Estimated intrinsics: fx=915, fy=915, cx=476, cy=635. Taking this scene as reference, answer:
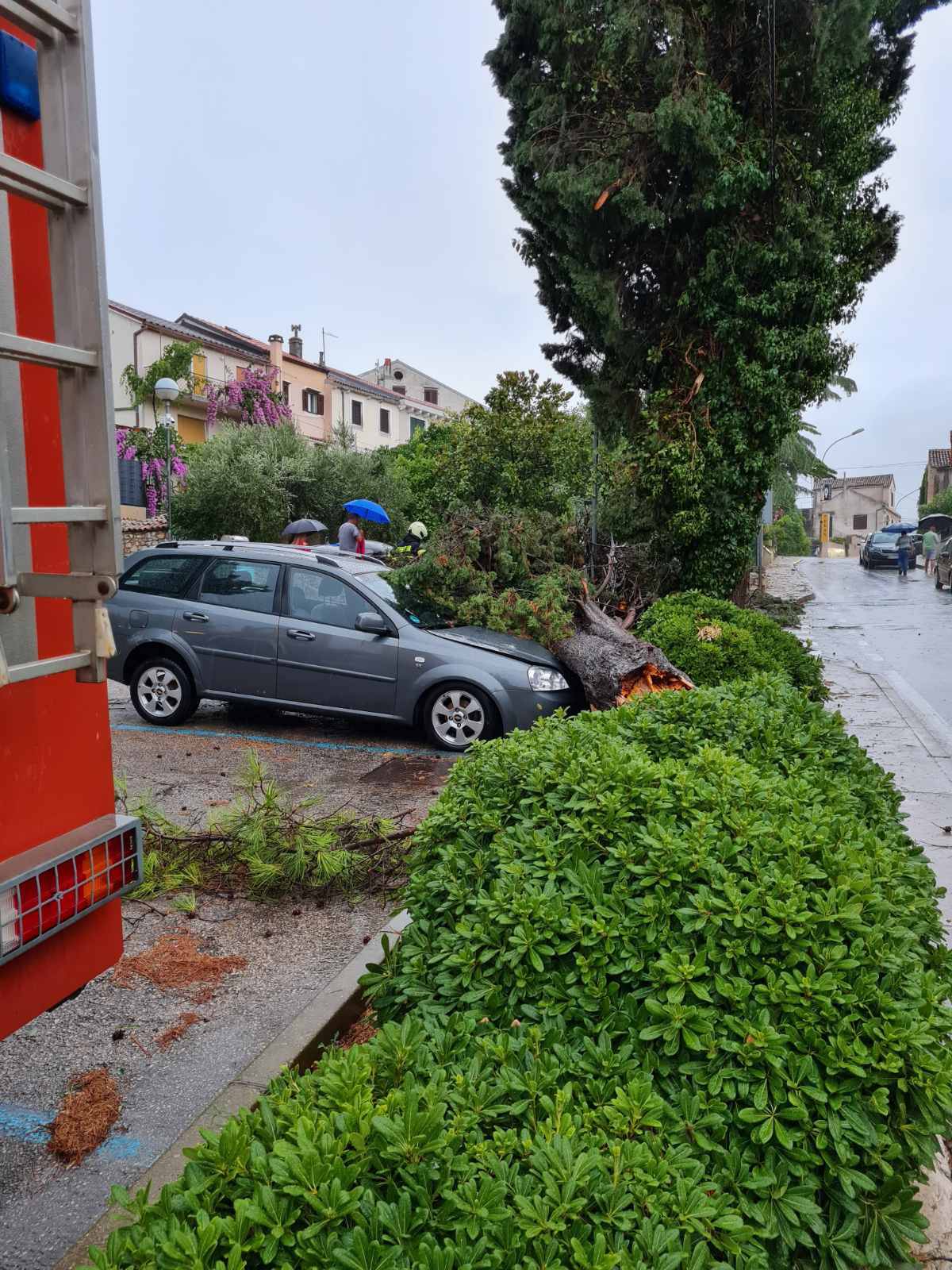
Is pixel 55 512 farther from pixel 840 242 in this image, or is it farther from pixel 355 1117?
pixel 840 242

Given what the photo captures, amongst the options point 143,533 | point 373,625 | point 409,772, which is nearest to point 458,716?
point 409,772

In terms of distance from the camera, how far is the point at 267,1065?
3.03 metres

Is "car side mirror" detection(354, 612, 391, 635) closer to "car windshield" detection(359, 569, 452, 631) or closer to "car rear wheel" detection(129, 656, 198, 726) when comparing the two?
"car windshield" detection(359, 569, 452, 631)

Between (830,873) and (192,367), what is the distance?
125 ft

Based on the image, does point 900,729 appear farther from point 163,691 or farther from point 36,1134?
point 36,1134

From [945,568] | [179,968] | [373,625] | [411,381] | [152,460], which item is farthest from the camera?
[411,381]

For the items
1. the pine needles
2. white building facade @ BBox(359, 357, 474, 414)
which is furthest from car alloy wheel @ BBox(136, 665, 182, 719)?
white building facade @ BBox(359, 357, 474, 414)

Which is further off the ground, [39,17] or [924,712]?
[39,17]

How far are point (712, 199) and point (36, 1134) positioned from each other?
12.5 metres

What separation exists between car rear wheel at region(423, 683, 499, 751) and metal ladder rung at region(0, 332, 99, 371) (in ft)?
18.8

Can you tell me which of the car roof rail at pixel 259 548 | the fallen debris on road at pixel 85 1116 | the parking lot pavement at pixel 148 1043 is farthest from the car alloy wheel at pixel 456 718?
the fallen debris on road at pixel 85 1116

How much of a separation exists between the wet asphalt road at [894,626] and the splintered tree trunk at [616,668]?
11.2 feet

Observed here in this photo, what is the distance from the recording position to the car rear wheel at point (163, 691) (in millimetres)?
8359

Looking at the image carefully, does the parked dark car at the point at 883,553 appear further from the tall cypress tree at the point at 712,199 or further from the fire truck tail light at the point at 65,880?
the fire truck tail light at the point at 65,880
